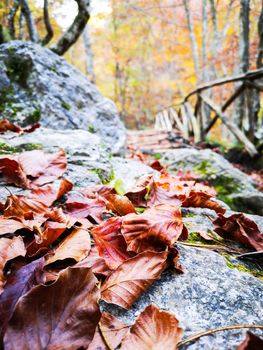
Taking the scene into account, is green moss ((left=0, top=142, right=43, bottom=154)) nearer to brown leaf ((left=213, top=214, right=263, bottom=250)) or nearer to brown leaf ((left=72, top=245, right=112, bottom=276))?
brown leaf ((left=72, top=245, right=112, bottom=276))

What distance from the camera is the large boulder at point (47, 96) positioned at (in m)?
2.96

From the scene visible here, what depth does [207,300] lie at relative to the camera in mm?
720

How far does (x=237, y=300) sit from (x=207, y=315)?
0.11 m

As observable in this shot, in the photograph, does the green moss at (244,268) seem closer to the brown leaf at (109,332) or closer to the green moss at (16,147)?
the brown leaf at (109,332)

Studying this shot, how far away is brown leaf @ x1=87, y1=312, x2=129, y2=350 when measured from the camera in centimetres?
56

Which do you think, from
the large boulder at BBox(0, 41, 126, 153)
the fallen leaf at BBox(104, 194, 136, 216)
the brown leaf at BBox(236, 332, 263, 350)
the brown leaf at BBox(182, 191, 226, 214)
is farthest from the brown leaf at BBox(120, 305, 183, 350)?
the large boulder at BBox(0, 41, 126, 153)

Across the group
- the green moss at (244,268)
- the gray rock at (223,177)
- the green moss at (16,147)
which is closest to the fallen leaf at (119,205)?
the green moss at (244,268)

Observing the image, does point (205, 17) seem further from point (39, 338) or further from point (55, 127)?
point (39, 338)

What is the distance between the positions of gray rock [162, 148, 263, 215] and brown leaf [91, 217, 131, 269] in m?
2.18

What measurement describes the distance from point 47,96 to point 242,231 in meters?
2.77

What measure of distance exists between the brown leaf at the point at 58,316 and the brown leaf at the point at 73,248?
18 centimetres

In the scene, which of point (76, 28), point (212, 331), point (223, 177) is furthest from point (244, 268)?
point (76, 28)

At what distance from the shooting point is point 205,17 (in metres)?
11.0

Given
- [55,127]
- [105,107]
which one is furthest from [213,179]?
[55,127]
